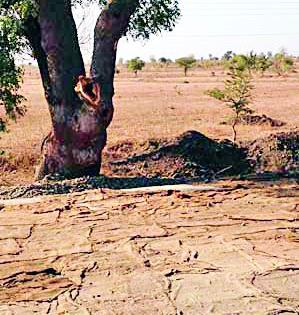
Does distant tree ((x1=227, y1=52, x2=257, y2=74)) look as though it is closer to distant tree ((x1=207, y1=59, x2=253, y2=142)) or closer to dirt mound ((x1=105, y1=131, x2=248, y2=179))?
distant tree ((x1=207, y1=59, x2=253, y2=142))

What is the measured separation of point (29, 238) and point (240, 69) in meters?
11.0

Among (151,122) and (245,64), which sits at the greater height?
(245,64)

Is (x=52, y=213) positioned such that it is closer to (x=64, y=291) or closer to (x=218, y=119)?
(x=64, y=291)

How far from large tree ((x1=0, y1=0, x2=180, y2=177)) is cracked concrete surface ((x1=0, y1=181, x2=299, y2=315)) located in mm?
1679

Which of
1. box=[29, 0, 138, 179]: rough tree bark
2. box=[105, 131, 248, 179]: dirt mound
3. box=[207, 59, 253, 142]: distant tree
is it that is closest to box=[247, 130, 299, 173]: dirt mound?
box=[105, 131, 248, 179]: dirt mound

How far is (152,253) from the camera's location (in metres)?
6.94

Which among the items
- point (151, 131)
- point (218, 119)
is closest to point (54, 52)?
point (151, 131)

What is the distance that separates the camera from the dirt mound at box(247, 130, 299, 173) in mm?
14387

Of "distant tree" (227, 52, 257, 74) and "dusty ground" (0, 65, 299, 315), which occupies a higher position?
"distant tree" (227, 52, 257, 74)

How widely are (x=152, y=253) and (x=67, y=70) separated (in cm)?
549

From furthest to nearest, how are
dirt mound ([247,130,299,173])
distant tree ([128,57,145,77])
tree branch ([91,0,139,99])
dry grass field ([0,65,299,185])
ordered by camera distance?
distant tree ([128,57,145,77]), dry grass field ([0,65,299,185]), dirt mound ([247,130,299,173]), tree branch ([91,0,139,99])

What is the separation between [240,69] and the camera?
57.1ft

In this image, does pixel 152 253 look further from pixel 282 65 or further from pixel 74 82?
pixel 282 65

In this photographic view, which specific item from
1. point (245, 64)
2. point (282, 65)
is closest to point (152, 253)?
point (245, 64)
